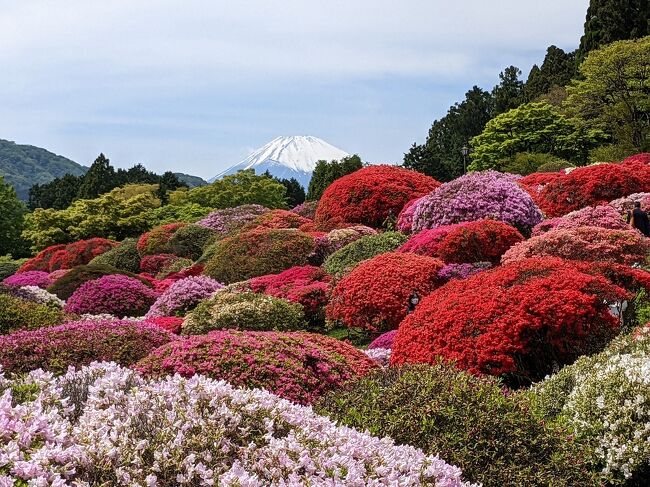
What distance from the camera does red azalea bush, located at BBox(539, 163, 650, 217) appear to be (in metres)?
18.6

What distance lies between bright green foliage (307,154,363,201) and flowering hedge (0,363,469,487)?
158 feet

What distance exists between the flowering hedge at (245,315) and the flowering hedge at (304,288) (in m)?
0.93

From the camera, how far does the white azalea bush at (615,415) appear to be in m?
5.43

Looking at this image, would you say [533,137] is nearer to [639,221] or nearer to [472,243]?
[639,221]

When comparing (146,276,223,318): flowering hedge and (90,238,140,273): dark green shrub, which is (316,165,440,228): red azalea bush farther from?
(90,238,140,273): dark green shrub

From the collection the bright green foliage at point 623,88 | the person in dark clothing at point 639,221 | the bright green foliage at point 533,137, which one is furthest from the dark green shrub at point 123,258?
the bright green foliage at point 623,88

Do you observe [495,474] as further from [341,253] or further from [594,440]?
[341,253]

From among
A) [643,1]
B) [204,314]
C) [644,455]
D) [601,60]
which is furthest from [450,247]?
[643,1]

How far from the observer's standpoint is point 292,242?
63.8 ft

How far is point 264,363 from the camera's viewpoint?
23.1 feet

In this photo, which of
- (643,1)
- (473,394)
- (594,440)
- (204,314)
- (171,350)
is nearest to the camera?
(473,394)

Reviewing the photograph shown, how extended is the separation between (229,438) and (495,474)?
1946 millimetres

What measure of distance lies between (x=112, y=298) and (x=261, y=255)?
4176 mm

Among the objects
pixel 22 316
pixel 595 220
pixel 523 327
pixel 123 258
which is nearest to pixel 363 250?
pixel 595 220
